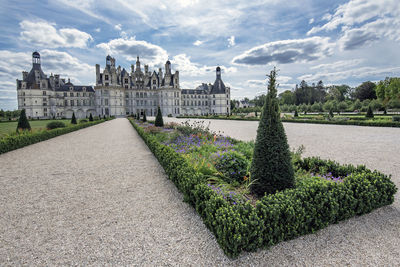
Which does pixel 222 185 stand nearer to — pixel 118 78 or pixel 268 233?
pixel 268 233

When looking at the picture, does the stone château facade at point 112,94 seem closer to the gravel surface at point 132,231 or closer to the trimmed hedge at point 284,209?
the gravel surface at point 132,231

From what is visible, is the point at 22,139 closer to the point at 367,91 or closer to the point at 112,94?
the point at 112,94

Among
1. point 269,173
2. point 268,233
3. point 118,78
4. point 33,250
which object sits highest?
Result: point 118,78

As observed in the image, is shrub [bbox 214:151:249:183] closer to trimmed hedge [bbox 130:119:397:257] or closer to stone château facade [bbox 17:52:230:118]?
trimmed hedge [bbox 130:119:397:257]

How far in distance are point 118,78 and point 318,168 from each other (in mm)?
63843

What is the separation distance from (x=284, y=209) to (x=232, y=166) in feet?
6.41

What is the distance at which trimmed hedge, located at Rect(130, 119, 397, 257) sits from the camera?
2457mm

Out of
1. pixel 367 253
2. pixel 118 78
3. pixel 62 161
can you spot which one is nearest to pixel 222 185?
pixel 367 253

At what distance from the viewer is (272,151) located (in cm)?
331

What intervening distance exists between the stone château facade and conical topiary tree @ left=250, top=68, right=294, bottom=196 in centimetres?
5910

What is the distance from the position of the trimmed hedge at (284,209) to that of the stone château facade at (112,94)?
59296mm

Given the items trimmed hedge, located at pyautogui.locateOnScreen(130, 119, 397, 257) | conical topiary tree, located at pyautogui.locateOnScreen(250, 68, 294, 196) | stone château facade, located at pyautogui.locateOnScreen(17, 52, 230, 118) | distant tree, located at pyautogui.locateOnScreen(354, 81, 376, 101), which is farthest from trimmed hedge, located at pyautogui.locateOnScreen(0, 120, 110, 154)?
distant tree, located at pyautogui.locateOnScreen(354, 81, 376, 101)

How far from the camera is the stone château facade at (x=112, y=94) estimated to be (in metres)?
56.1

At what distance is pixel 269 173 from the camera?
3391 mm
